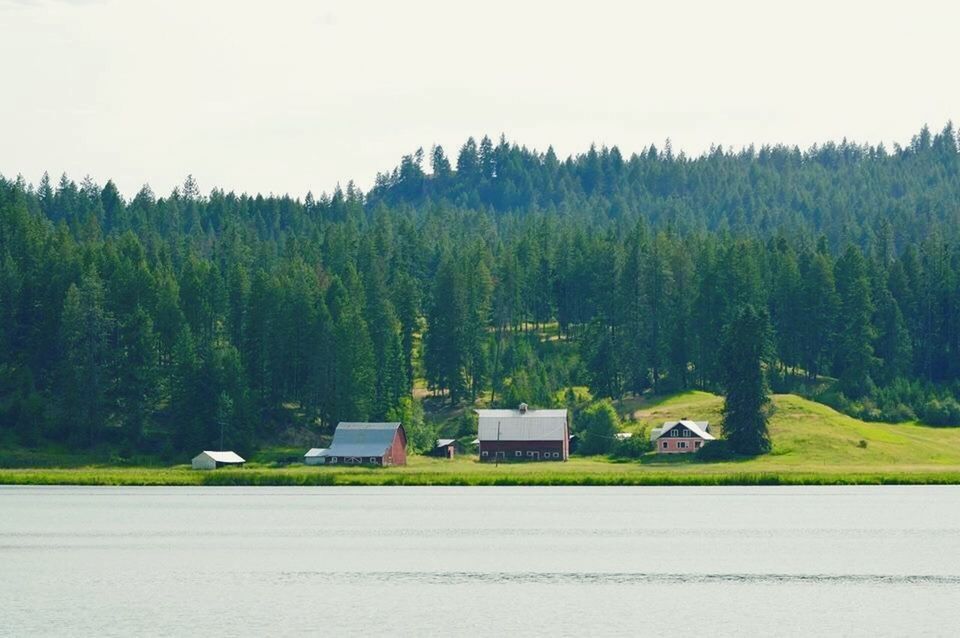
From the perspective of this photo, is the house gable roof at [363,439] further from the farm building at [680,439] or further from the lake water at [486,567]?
the lake water at [486,567]

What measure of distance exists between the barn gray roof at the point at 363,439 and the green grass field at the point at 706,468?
3543 millimetres

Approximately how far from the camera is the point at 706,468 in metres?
122

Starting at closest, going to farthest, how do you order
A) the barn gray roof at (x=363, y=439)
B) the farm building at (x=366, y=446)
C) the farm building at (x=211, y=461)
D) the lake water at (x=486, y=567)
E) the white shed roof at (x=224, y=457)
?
the lake water at (x=486, y=567)
the farm building at (x=211, y=461)
the white shed roof at (x=224, y=457)
the farm building at (x=366, y=446)
the barn gray roof at (x=363, y=439)

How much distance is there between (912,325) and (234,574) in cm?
12973

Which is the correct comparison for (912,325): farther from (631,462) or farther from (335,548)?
(335,548)

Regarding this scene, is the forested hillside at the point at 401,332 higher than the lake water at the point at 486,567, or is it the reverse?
the forested hillside at the point at 401,332

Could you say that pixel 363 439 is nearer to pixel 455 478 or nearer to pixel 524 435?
pixel 524 435

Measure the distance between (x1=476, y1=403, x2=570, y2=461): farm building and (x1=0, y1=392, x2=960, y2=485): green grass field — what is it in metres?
2.33

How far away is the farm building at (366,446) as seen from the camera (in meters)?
129

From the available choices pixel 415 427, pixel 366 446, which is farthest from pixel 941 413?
pixel 366 446

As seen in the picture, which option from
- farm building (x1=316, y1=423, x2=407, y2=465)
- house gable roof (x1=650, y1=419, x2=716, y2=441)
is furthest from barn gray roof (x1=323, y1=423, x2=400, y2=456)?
house gable roof (x1=650, y1=419, x2=716, y2=441)

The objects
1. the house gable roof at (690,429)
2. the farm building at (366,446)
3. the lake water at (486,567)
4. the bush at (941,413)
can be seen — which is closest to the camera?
the lake water at (486,567)

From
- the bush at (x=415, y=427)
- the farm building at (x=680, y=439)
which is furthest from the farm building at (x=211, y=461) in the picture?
the farm building at (x=680, y=439)

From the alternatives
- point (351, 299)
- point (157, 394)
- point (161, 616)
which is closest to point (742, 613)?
point (161, 616)
